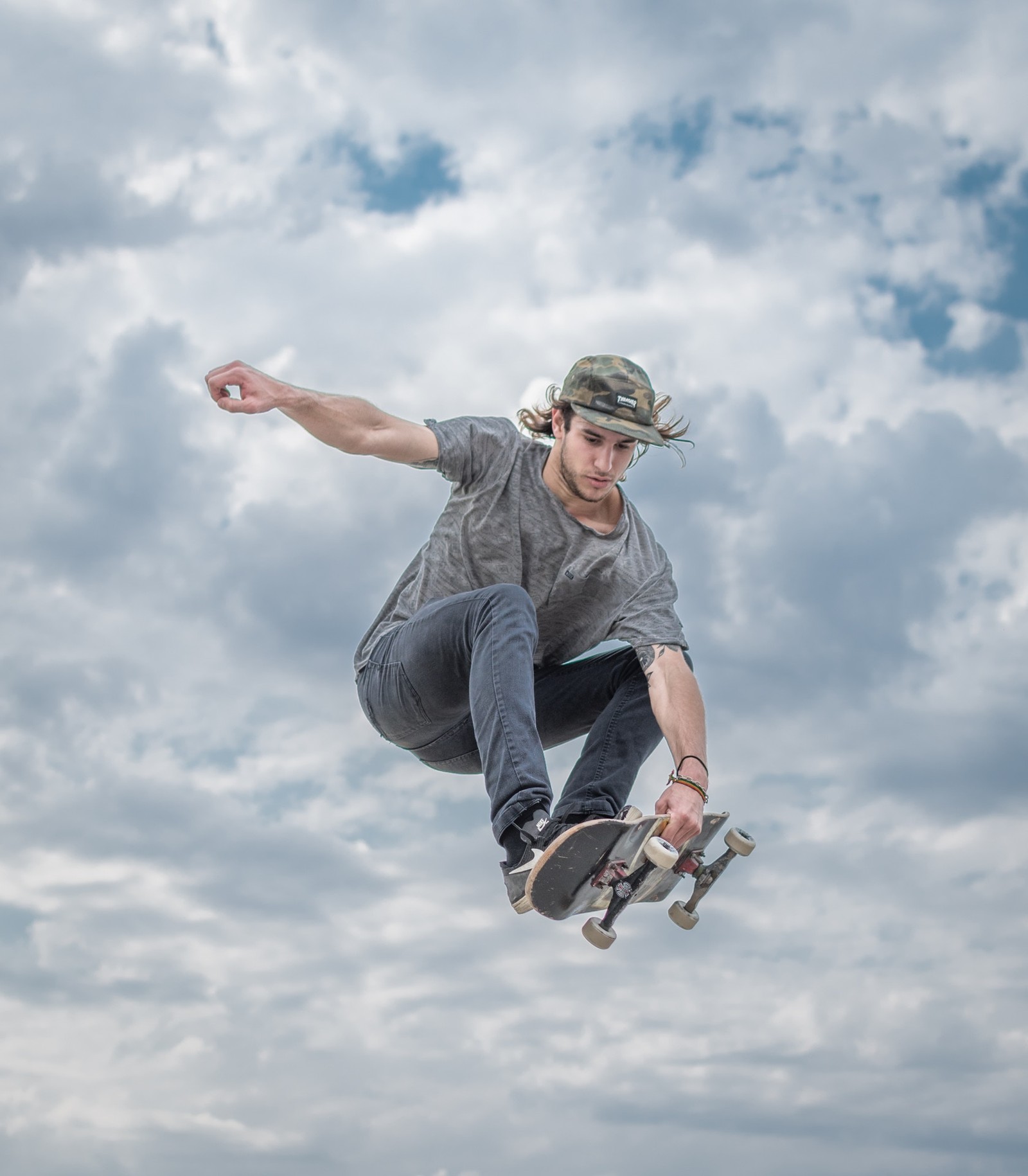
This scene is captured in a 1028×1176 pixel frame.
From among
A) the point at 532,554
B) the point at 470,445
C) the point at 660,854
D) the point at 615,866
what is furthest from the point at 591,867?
the point at 470,445

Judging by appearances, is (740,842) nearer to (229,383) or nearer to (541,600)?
(541,600)

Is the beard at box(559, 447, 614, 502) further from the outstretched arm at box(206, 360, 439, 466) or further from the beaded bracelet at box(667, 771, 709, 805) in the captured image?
the beaded bracelet at box(667, 771, 709, 805)

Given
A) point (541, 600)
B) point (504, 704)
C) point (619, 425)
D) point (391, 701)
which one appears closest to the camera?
point (504, 704)

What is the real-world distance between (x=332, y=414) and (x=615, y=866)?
2862mm

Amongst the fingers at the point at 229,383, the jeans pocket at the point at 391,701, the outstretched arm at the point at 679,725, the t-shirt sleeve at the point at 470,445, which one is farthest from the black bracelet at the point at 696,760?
the fingers at the point at 229,383

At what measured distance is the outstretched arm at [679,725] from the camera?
700cm

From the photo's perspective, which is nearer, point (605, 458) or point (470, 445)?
point (605, 458)

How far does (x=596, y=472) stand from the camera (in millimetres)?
7836

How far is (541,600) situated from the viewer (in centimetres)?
816

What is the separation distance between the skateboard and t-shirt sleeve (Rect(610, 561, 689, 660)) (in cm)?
113

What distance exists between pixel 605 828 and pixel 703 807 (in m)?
0.92

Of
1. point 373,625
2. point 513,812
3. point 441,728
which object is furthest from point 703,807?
point 373,625

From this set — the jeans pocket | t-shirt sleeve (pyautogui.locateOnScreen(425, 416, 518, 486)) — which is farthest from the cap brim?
the jeans pocket

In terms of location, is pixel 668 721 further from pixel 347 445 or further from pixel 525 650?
pixel 347 445
